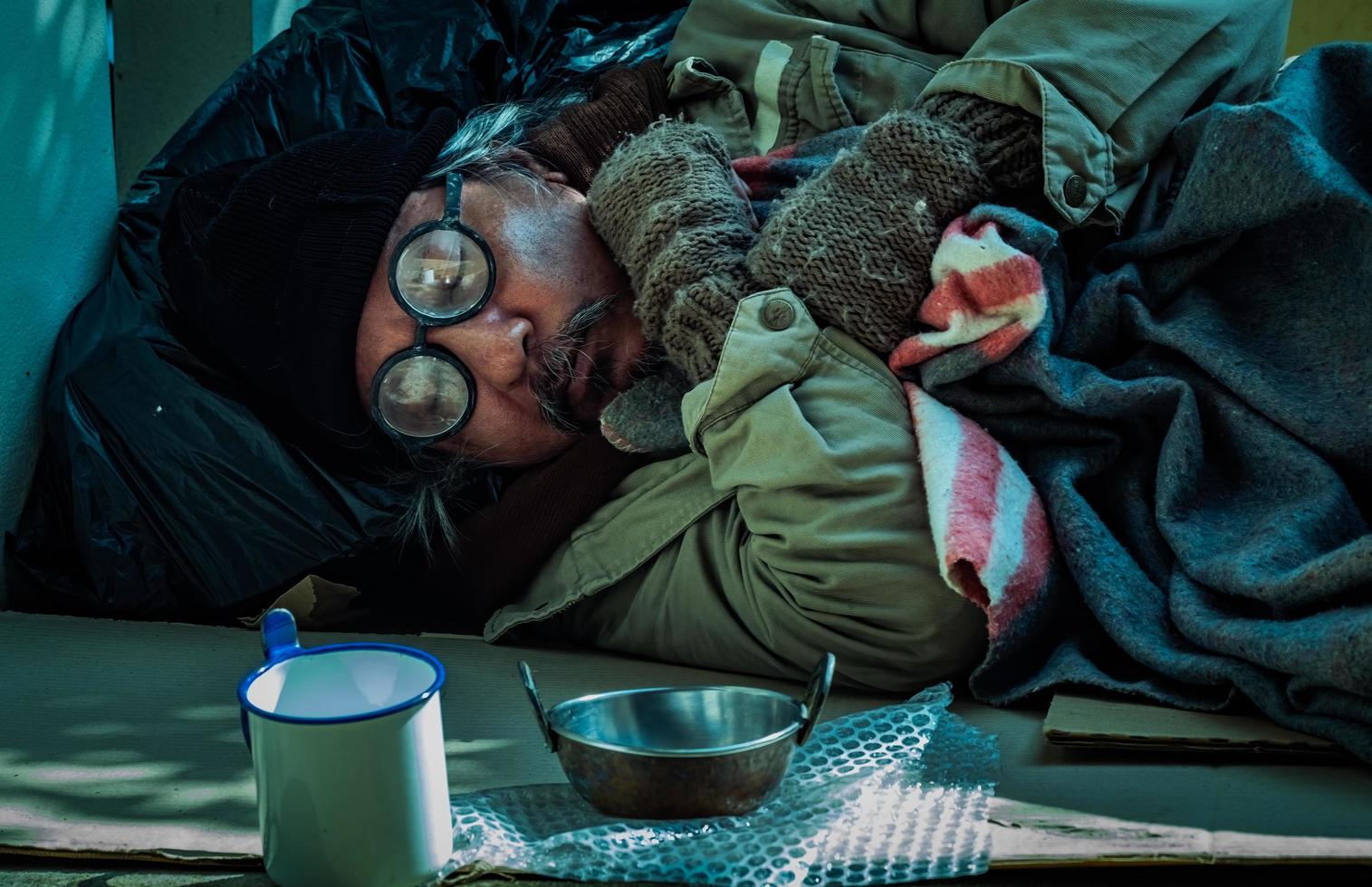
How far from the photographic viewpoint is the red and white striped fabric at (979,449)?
4.17 feet

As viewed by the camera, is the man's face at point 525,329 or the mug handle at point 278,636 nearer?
the mug handle at point 278,636

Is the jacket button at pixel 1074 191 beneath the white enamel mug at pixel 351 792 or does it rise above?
above

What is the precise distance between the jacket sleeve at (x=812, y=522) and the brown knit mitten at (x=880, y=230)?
36mm

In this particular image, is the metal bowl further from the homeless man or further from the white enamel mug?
the homeless man

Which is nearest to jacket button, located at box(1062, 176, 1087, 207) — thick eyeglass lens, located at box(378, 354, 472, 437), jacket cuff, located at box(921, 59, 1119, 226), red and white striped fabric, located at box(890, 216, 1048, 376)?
jacket cuff, located at box(921, 59, 1119, 226)

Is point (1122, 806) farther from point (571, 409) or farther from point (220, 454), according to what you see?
point (220, 454)

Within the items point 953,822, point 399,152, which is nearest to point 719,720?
point 953,822

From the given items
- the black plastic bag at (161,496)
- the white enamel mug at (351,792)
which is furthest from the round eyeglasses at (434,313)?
the white enamel mug at (351,792)

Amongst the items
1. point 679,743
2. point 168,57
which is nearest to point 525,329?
point 679,743

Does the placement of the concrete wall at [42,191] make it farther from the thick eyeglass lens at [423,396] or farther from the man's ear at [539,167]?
the man's ear at [539,167]

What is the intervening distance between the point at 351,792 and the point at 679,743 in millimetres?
322

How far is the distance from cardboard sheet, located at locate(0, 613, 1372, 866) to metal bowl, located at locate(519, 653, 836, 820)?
120mm

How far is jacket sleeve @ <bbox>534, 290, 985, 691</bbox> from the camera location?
1.35m

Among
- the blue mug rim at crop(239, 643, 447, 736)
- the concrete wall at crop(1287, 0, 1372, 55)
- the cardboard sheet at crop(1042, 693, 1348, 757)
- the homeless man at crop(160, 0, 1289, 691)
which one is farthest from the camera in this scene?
the concrete wall at crop(1287, 0, 1372, 55)
